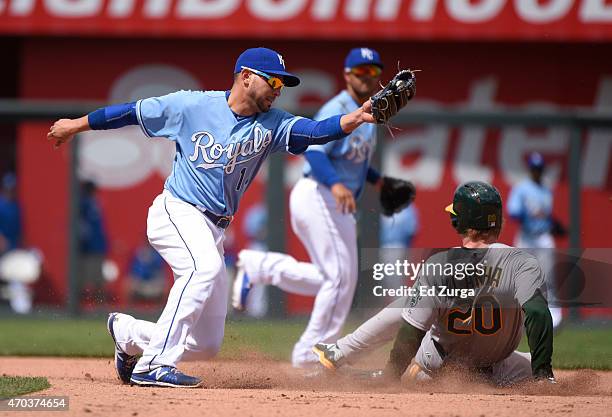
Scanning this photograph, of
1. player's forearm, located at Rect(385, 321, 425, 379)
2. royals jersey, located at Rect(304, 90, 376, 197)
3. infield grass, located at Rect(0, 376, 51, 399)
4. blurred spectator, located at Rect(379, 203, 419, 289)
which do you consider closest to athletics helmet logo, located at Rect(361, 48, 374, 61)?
royals jersey, located at Rect(304, 90, 376, 197)

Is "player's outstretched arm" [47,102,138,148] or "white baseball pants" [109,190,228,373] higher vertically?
"player's outstretched arm" [47,102,138,148]

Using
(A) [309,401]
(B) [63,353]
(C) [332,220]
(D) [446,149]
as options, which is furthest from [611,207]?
(A) [309,401]

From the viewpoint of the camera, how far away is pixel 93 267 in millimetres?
11648

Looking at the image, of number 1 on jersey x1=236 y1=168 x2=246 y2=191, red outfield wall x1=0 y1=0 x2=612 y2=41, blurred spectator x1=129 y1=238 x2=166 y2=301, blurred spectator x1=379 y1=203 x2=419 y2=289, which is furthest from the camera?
red outfield wall x1=0 y1=0 x2=612 y2=41

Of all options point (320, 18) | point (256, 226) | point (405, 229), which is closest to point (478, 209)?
point (256, 226)

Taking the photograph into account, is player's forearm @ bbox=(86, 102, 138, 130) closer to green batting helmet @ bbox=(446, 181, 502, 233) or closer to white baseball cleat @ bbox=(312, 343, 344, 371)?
white baseball cleat @ bbox=(312, 343, 344, 371)

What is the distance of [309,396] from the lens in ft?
17.5

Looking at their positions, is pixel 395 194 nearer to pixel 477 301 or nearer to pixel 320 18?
pixel 477 301

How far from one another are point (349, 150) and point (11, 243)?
5.91 meters

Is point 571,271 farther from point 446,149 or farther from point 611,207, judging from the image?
point 446,149

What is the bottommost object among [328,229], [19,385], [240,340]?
[19,385]

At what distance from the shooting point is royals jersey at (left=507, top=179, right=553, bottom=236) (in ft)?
36.0

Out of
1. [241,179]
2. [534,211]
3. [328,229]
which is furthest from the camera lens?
[534,211]

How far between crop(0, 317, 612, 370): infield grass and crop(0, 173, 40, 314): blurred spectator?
1.33 ft
